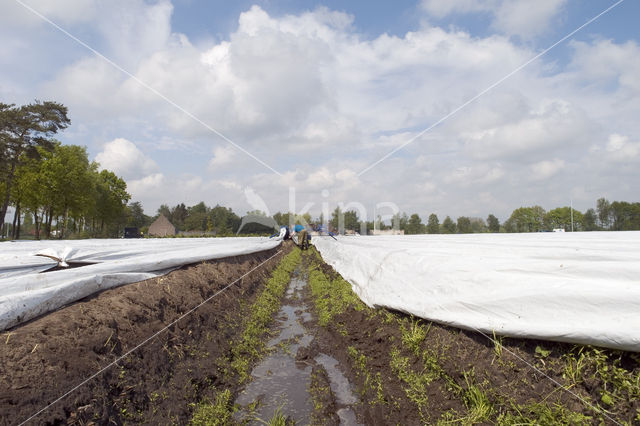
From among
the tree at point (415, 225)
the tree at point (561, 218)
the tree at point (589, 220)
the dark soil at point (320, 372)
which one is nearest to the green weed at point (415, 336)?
the dark soil at point (320, 372)

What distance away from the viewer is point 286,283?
12406mm

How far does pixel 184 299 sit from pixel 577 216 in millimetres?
64161

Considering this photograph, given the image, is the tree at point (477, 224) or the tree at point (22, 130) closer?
the tree at point (22, 130)

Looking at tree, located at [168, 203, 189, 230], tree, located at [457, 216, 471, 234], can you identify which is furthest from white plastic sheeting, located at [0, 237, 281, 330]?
tree, located at [168, 203, 189, 230]

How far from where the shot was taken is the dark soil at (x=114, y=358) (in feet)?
8.89

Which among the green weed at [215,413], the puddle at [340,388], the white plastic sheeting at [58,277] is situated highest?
the white plastic sheeting at [58,277]

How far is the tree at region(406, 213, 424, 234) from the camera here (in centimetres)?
5281

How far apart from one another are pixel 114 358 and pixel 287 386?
206cm

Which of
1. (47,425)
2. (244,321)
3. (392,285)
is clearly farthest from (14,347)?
(392,285)

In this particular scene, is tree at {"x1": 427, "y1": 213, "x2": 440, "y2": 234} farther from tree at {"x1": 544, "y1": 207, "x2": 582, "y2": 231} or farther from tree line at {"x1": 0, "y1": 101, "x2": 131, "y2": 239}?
tree line at {"x1": 0, "y1": 101, "x2": 131, "y2": 239}

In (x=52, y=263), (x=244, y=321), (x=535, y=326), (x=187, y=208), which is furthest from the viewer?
(x=187, y=208)

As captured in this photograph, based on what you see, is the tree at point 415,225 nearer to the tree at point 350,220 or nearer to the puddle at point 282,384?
the tree at point 350,220

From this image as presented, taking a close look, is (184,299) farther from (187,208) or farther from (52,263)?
(187,208)

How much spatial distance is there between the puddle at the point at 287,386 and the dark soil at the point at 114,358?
45cm
